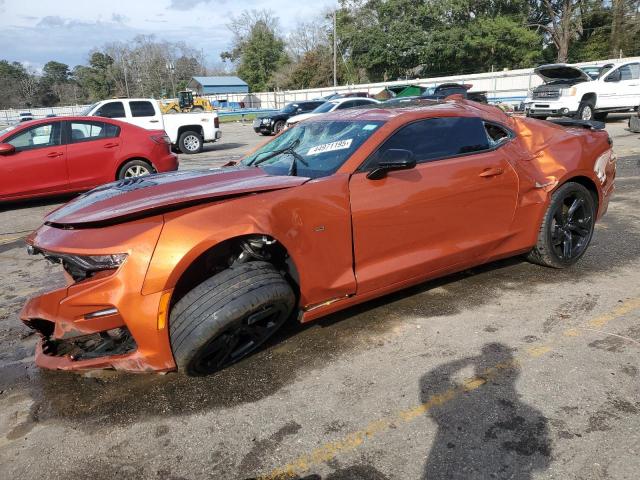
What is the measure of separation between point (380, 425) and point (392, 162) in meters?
1.59

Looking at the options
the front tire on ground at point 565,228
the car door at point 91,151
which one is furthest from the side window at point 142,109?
the front tire on ground at point 565,228

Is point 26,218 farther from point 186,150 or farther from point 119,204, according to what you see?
point 186,150

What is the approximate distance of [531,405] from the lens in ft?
8.59

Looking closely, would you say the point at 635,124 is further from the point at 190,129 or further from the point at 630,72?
the point at 190,129

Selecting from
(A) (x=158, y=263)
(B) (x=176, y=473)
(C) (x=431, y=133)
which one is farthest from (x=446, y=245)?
(B) (x=176, y=473)

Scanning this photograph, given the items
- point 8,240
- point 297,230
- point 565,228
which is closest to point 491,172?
point 565,228

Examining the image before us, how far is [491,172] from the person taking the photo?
12.5ft

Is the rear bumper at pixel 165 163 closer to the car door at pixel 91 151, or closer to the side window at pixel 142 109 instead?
the car door at pixel 91 151

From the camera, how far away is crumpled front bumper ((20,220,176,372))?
2.58m

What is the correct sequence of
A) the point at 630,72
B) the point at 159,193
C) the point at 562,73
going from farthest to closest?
the point at 562,73, the point at 630,72, the point at 159,193

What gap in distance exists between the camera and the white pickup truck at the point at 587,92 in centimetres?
1680

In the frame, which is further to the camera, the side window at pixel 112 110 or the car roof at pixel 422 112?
the side window at pixel 112 110

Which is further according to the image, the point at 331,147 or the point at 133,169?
the point at 133,169

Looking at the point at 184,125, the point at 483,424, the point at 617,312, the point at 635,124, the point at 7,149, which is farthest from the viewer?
the point at 184,125
